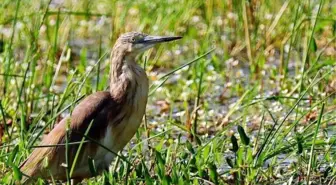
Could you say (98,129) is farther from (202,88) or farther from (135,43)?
(202,88)

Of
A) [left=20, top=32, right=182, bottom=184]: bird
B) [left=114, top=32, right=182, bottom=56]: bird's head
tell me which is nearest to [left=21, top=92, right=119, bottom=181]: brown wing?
[left=20, top=32, right=182, bottom=184]: bird

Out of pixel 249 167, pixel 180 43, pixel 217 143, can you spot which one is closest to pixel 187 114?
pixel 217 143

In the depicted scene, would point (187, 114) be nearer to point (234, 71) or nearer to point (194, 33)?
point (234, 71)

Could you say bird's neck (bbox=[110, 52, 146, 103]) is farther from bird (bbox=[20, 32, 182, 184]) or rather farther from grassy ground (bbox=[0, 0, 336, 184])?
grassy ground (bbox=[0, 0, 336, 184])

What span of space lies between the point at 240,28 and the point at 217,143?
2867 mm

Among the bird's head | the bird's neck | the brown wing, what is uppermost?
the bird's head

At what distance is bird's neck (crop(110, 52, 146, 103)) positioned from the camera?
596cm

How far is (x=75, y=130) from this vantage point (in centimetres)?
577

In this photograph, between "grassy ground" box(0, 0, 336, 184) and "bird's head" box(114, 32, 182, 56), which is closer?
"grassy ground" box(0, 0, 336, 184)

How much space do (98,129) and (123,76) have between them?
1.17ft

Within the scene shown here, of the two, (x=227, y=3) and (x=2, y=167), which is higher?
(x=227, y=3)

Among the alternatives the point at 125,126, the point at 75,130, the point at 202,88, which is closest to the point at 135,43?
the point at 125,126

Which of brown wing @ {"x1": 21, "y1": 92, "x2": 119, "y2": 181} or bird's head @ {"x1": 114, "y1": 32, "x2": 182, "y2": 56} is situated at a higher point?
bird's head @ {"x1": 114, "y1": 32, "x2": 182, "y2": 56}

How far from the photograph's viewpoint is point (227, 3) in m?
9.27
